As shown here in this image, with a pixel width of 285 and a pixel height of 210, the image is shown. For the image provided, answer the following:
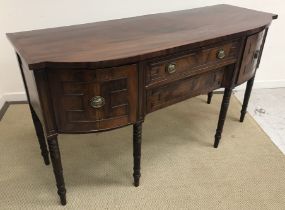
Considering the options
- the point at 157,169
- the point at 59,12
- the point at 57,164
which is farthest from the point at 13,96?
the point at 157,169

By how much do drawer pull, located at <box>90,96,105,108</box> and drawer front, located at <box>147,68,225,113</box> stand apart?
8.8 inches

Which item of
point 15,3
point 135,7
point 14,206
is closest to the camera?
point 14,206

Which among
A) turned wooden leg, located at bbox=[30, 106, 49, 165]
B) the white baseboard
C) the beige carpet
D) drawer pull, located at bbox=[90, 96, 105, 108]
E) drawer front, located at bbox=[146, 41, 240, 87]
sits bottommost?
the beige carpet

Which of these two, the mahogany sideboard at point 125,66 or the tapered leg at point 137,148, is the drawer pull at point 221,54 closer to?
the mahogany sideboard at point 125,66

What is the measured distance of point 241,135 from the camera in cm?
188

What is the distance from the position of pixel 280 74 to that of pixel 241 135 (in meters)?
0.93

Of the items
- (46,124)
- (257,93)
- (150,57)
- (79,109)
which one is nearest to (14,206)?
(46,124)

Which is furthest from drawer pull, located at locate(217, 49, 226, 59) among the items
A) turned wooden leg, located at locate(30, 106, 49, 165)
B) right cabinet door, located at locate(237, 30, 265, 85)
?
turned wooden leg, located at locate(30, 106, 49, 165)

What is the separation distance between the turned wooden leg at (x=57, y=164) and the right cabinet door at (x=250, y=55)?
3.40ft

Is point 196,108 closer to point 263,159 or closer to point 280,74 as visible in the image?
point 263,159

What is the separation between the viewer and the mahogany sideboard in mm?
998

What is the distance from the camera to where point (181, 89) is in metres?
1.30

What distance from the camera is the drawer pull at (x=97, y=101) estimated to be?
1050 mm

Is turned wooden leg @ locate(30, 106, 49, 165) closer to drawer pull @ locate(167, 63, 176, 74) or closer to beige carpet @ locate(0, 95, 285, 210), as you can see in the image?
beige carpet @ locate(0, 95, 285, 210)
